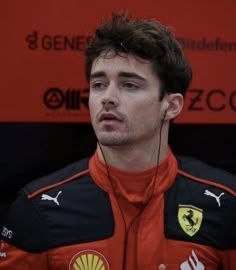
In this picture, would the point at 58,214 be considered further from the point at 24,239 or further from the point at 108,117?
the point at 108,117

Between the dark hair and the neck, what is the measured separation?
0.58ft

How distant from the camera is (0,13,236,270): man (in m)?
2.57

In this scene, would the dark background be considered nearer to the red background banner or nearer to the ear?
the red background banner

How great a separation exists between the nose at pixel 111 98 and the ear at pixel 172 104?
20 cm

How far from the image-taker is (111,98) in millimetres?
2543

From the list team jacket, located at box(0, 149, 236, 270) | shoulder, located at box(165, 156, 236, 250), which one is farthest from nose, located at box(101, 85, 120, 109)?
shoulder, located at box(165, 156, 236, 250)

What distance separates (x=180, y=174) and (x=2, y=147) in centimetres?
→ 78

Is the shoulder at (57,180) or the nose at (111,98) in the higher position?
the nose at (111,98)

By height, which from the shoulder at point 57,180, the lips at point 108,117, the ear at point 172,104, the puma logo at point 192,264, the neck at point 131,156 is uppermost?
the ear at point 172,104

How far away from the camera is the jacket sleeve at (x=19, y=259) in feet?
8.55

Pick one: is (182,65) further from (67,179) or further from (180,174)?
(67,179)

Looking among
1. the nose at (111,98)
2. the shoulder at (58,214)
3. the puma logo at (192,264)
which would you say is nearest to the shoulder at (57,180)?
the shoulder at (58,214)

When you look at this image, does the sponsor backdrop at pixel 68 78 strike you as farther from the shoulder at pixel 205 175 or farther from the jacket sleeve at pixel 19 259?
the jacket sleeve at pixel 19 259

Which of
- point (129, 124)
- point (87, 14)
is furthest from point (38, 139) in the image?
point (129, 124)
